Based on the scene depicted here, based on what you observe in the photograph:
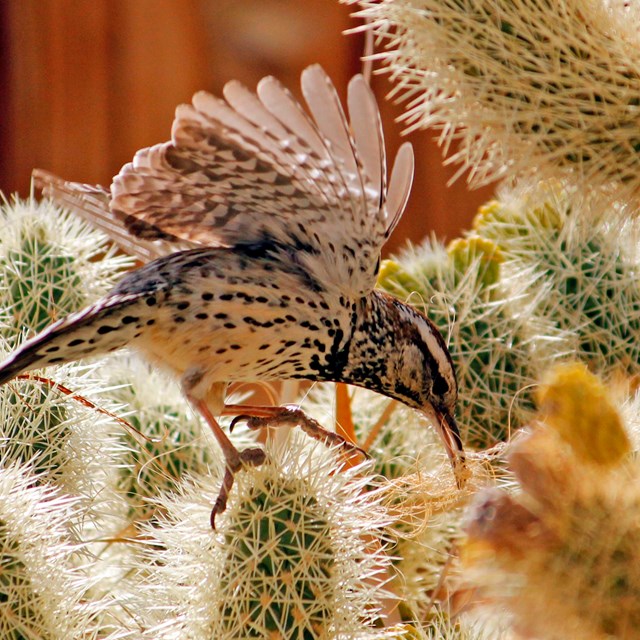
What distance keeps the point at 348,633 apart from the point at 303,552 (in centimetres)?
9

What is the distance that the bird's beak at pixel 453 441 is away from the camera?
3.92ft

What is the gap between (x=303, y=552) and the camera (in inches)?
37.8

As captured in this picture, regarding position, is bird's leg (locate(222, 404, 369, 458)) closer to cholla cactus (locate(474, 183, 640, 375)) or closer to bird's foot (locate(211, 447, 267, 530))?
bird's foot (locate(211, 447, 267, 530))

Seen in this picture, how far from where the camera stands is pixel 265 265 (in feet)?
4.40

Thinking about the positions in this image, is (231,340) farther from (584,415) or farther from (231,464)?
(584,415)

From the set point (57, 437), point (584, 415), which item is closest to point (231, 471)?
point (57, 437)

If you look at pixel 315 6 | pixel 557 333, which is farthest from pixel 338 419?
pixel 315 6

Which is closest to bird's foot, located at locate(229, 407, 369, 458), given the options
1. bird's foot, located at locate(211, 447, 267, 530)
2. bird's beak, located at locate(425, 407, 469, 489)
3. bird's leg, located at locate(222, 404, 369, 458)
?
bird's leg, located at locate(222, 404, 369, 458)

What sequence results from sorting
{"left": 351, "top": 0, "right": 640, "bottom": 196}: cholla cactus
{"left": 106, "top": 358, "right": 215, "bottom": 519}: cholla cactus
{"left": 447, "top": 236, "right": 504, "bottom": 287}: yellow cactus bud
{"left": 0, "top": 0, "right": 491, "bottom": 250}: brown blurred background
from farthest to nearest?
{"left": 0, "top": 0, "right": 491, "bottom": 250}: brown blurred background
{"left": 447, "top": 236, "right": 504, "bottom": 287}: yellow cactus bud
{"left": 106, "top": 358, "right": 215, "bottom": 519}: cholla cactus
{"left": 351, "top": 0, "right": 640, "bottom": 196}: cholla cactus

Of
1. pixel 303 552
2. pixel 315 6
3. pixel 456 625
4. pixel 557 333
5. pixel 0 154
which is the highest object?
pixel 315 6

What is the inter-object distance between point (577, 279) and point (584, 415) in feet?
2.90

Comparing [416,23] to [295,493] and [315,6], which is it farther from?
[315,6]

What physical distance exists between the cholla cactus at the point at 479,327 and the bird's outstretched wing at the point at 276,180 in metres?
0.15

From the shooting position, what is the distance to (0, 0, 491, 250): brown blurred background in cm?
342
